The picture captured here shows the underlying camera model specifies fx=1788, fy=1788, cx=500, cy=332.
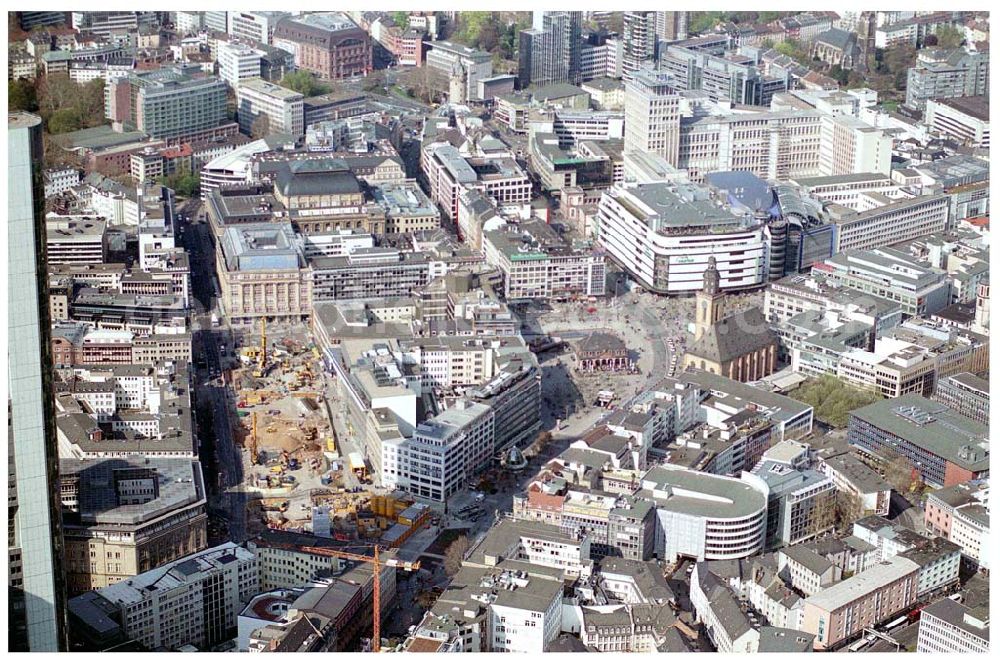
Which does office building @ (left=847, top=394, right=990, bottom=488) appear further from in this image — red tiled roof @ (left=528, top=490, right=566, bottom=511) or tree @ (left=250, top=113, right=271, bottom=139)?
tree @ (left=250, top=113, right=271, bottom=139)

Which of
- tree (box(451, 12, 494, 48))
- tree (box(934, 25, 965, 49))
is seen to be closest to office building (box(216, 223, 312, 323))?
tree (box(451, 12, 494, 48))

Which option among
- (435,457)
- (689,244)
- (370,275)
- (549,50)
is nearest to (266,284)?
(370,275)

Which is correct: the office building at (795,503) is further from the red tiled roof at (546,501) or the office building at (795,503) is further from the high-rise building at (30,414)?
the high-rise building at (30,414)

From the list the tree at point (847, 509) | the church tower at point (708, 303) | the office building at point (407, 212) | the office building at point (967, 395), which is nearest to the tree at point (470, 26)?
the office building at point (407, 212)

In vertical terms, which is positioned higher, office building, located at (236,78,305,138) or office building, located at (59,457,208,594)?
office building, located at (236,78,305,138)

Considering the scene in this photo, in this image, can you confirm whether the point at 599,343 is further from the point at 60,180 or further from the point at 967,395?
the point at 60,180

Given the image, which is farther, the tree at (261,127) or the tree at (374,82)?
the tree at (374,82)
